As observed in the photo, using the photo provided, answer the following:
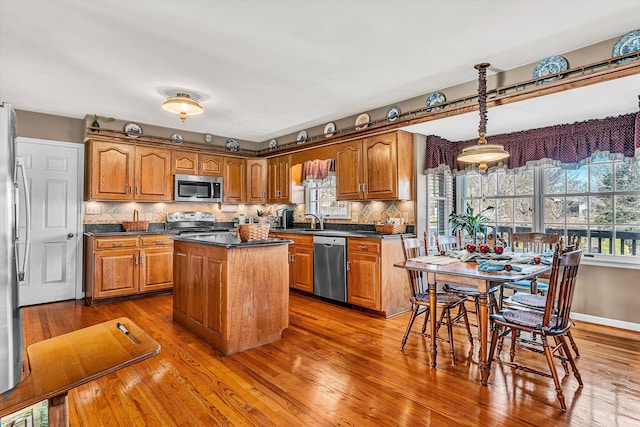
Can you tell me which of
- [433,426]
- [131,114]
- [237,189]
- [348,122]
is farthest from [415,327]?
[131,114]

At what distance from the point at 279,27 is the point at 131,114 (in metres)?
3.20

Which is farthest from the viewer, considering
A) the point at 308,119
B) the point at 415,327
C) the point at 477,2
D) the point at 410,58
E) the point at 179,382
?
the point at 308,119

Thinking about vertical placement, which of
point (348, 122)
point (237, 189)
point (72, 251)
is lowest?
point (72, 251)

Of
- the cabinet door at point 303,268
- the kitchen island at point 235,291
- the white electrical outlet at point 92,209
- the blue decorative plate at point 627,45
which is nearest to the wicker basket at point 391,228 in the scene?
the cabinet door at point 303,268

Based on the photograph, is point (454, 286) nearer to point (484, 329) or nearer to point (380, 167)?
point (484, 329)

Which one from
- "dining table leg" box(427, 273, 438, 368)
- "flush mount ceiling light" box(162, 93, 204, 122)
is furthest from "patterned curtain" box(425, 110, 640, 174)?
"flush mount ceiling light" box(162, 93, 204, 122)

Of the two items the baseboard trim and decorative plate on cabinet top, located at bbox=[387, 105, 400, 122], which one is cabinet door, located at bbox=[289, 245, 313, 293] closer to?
decorative plate on cabinet top, located at bbox=[387, 105, 400, 122]

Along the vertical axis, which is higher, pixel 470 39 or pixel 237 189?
pixel 470 39

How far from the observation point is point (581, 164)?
3756mm

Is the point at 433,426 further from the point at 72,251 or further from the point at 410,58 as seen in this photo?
the point at 72,251

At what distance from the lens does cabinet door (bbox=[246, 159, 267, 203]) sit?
247 inches

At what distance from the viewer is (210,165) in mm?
5836

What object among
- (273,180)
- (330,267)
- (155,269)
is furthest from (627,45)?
(155,269)

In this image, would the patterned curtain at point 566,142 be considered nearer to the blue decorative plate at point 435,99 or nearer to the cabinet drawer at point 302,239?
the blue decorative plate at point 435,99
